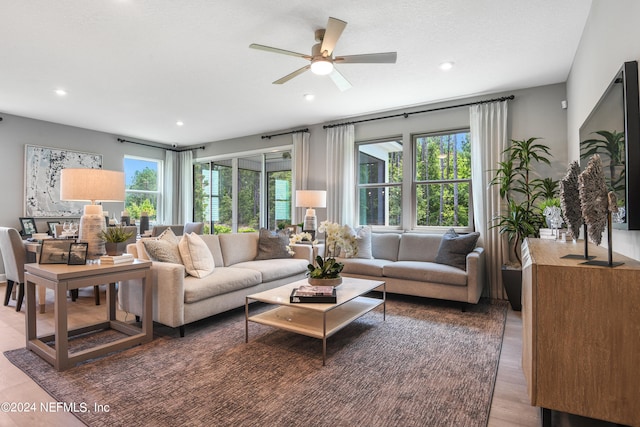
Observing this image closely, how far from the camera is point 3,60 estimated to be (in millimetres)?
3285

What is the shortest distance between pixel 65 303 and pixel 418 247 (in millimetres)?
3690

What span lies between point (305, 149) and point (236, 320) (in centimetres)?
341

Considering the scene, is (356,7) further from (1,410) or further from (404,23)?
(1,410)

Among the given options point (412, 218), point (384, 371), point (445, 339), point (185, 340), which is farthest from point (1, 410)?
point (412, 218)

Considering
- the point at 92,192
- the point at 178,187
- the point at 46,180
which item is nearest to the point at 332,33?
the point at 92,192

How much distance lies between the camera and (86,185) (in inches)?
99.3

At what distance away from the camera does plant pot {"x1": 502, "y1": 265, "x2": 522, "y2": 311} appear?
3.64 metres

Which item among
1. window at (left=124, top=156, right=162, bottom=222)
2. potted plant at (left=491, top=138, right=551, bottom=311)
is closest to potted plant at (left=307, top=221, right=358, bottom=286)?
potted plant at (left=491, top=138, right=551, bottom=311)

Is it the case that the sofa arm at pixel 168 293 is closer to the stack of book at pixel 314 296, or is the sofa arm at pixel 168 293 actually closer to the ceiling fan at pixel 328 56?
the stack of book at pixel 314 296

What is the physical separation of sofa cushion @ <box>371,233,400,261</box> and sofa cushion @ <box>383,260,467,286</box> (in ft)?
1.51

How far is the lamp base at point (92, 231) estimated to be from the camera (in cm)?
264

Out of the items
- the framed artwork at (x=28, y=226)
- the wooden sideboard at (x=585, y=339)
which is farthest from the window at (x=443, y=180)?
the framed artwork at (x=28, y=226)

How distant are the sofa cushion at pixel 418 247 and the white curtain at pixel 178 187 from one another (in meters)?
4.95

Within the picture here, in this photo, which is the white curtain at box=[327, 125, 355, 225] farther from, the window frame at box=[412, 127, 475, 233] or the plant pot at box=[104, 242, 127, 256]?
the plant pot at box=[104, 242, 127, 256]
